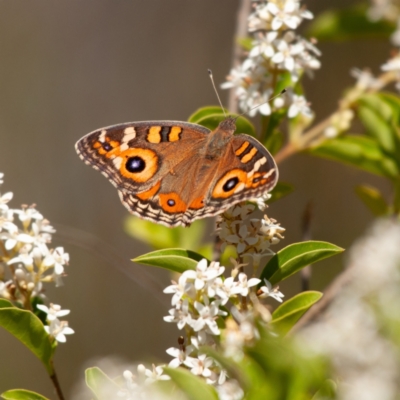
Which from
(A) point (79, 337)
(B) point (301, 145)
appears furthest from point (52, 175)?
(B) point (301, 145)

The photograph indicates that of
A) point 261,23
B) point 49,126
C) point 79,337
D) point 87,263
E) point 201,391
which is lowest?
point 79,337

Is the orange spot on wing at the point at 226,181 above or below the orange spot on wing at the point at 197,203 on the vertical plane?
above

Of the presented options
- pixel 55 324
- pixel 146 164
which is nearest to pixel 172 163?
pixel 146 164

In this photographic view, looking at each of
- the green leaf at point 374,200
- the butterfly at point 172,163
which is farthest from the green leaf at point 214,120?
the green leaf at point 374,200

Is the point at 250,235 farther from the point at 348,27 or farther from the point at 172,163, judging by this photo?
the point at 348,27

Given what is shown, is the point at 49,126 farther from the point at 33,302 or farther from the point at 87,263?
the point at 33,302

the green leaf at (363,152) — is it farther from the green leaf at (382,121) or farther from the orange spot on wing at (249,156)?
the orange spot on wing at (249,156)
